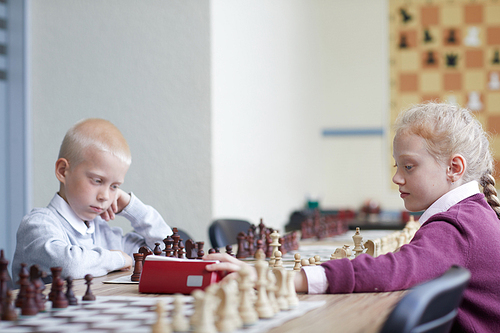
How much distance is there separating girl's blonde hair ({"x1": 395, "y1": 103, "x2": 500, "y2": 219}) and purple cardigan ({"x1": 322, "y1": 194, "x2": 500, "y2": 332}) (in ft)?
0.47

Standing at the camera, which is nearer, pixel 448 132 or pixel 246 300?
pixel 246 300

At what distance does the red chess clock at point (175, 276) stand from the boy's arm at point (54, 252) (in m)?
0.32

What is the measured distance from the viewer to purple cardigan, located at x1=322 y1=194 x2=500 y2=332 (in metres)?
1.25

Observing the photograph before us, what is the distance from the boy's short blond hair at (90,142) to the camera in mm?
1796

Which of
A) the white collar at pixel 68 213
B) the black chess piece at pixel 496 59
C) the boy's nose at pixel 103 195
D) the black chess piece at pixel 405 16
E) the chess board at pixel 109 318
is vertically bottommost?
the chess board at pixel 109 318

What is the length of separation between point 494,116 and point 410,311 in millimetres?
4939

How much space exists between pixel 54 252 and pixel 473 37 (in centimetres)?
477

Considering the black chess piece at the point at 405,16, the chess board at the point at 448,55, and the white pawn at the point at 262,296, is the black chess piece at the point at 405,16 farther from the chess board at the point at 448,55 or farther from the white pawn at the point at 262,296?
the white pawn at the point at 262,296

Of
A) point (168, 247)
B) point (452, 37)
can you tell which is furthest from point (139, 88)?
point (452, 37)

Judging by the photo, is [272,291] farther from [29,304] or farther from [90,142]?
[90,142]

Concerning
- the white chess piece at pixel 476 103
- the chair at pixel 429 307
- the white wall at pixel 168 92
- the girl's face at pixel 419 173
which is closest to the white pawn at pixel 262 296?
the chair at pixel 429 307

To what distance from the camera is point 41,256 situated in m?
1.53

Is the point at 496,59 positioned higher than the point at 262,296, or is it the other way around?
the point at 496,59

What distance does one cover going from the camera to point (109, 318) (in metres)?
1.00
